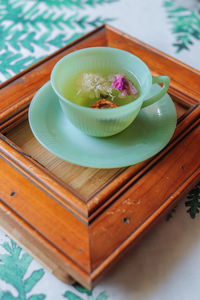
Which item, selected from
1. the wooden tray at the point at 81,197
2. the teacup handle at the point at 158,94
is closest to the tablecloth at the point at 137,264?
the wooden tray at the point at 81,197

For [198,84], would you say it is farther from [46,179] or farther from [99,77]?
[46,179]

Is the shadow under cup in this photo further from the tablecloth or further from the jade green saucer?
the tablecloth

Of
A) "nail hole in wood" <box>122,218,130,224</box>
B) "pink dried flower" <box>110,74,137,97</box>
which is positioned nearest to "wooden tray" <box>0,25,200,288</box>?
"nail hole in wood" <box>122,218,130,224</box>

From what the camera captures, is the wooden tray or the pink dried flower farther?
the pink dried flower

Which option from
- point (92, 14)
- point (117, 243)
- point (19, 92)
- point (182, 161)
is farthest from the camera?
point (92, 14)

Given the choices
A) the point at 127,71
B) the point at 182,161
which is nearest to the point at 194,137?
the point at 182,161

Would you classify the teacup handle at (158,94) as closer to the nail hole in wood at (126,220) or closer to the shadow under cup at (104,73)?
the shadow under cup at (104,73)

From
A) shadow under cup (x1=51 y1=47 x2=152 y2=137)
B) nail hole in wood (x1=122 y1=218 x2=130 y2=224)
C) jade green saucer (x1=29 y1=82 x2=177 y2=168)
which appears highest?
shadow under cup (x1=51 y1=47 x2=152 y2=137)
